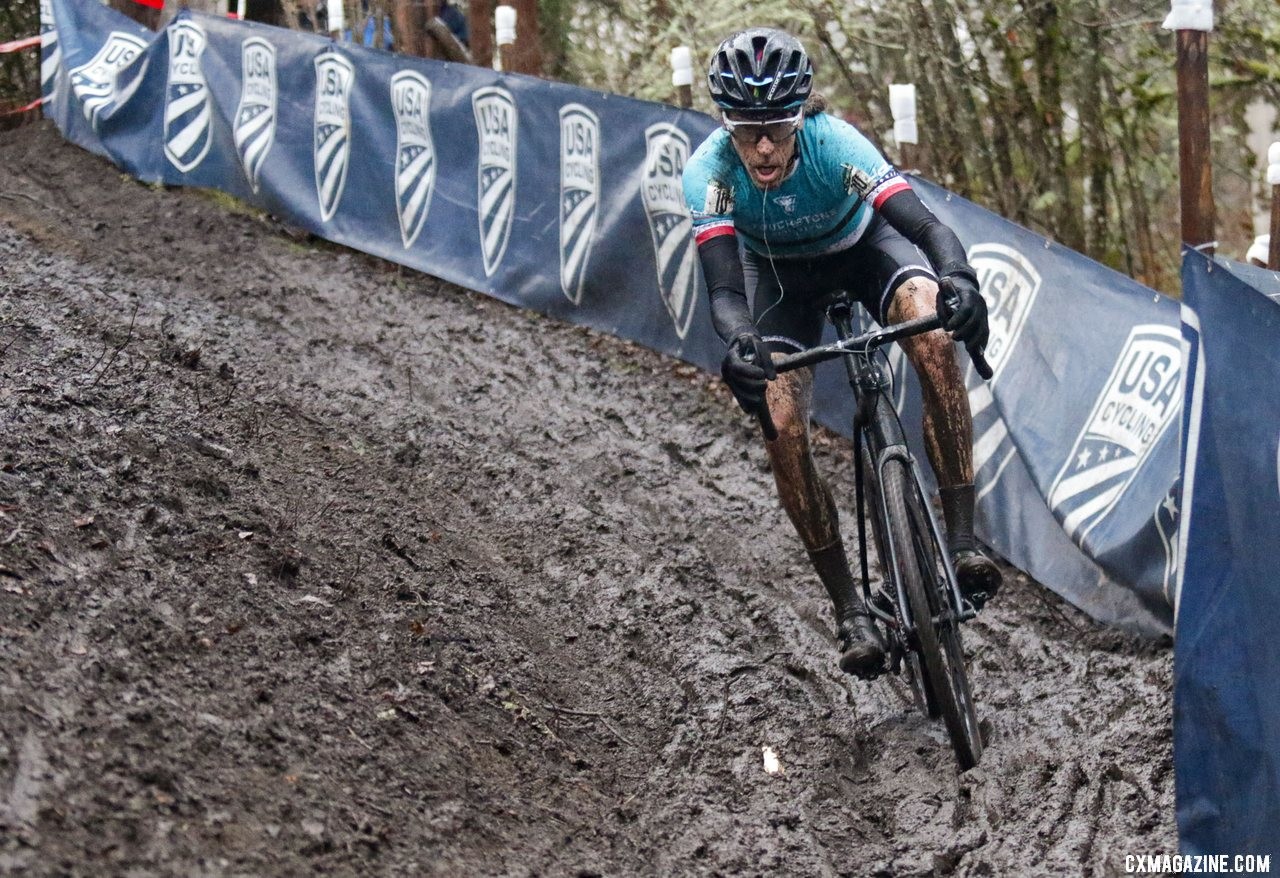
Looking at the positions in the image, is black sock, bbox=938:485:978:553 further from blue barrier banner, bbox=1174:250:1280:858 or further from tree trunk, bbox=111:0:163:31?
tree trunk, bbox=111:0:163:31

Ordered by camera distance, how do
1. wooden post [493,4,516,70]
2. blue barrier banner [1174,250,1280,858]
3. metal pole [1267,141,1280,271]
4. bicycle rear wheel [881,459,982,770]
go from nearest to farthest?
1. blue barrier banner [1174,250,1280,858]
2. bicycle rear wheel [881,459,982,770]
3. metal pole [1267,141,1280,271]
4. wooden post [493,4,516,70]

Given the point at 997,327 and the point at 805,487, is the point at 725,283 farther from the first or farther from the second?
the point at 997,327

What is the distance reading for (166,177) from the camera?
1163 centimetres

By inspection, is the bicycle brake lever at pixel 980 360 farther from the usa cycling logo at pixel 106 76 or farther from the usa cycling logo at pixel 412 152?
the usa cycling logo at pixel 106 76

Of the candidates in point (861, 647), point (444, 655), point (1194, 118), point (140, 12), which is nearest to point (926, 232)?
point (1194, 118)

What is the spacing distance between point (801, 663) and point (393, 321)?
15.8 feet

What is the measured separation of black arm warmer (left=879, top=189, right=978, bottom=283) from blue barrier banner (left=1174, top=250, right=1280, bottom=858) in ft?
3.01

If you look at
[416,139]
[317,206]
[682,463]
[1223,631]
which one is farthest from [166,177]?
[1223,631]

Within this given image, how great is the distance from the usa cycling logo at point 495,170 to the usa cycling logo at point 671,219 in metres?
1.30

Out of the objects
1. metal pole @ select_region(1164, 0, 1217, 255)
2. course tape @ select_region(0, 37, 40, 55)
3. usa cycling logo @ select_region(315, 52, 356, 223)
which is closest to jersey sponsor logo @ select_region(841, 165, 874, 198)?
metal pole @ select_region(1164, 0, 1217, 255)

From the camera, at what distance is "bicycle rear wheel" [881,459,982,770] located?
179 inches

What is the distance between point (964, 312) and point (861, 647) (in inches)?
50.4

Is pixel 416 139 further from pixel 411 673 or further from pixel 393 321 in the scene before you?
pixel 411 673

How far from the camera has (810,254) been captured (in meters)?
5.28
